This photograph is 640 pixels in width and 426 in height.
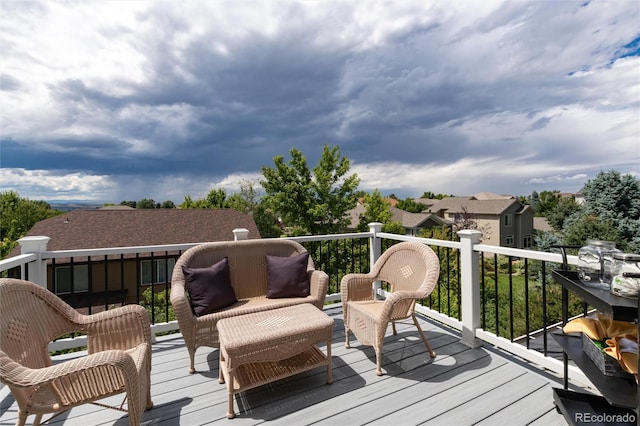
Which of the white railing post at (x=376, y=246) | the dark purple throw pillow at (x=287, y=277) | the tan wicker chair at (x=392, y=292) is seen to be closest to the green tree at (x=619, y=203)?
the white railing post at (x=376, y=246)

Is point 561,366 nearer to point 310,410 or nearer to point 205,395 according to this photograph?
point 310,410

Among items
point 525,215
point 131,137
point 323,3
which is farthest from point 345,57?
point 525,215

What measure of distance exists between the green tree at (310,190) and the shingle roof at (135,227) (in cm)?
263

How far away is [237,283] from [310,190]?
52.2 ft

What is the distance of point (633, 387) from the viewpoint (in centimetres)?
134

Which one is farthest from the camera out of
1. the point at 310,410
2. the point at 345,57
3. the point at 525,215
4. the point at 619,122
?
the point at 525,215

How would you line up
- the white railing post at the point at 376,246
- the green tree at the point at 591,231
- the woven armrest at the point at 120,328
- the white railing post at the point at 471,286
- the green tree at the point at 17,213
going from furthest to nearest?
the green tree at the point at 17,213
the green tree at the point at 591,231
the white railing post at the point at 376,246
the white railing post at the point at 471,286
the woven armrest at the point at 120,328

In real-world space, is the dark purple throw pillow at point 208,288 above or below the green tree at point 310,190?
below

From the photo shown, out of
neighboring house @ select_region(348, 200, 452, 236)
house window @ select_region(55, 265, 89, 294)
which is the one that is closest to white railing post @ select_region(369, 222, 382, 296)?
house window @ select_region(55, 265, 89, 294)

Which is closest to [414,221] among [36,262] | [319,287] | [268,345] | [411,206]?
[411,206]

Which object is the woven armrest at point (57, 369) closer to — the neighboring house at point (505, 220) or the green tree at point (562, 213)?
the green tree at point (562, 213)

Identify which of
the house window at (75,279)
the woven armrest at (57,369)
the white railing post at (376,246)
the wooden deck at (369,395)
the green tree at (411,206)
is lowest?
the house window at (75,279)

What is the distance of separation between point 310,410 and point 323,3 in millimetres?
5330

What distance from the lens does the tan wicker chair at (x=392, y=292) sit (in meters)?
2.42
